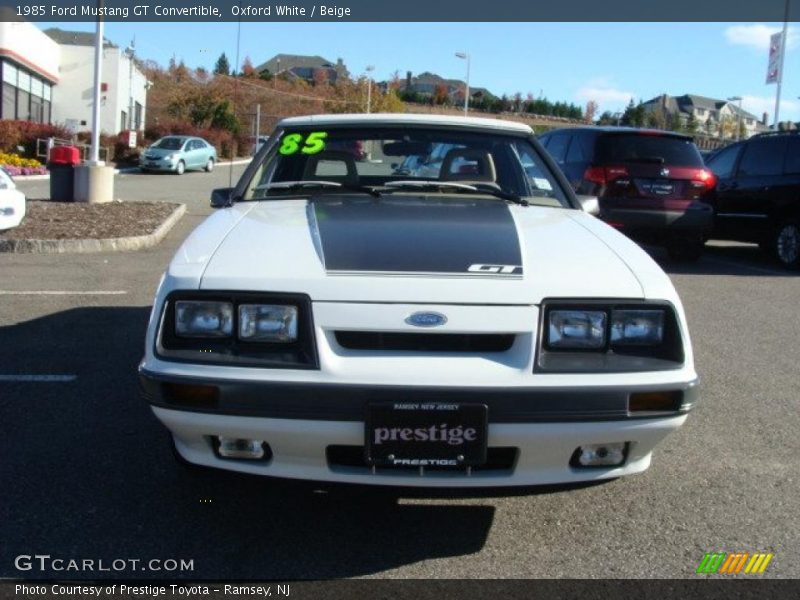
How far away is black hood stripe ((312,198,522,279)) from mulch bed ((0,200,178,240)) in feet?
26.3

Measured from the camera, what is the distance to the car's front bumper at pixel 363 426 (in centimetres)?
279

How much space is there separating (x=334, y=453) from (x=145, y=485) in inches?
45.8

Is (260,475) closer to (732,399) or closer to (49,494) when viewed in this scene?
(49,494)

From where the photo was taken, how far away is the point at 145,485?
3676 mm

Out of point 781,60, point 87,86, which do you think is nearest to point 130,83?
point 87,86

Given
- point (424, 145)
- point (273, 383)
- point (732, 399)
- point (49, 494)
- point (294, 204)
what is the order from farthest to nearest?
point (732, 399)
point (424, 145)
point (294, 204)
point (49, 494)
point (273, 383)

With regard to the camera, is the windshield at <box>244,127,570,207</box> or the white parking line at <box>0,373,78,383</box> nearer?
the windshield at <box>244,127,570,207</box>

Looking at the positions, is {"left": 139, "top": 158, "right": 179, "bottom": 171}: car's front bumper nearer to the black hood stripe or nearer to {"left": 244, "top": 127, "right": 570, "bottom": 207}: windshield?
{"left": 244, "top": 127, "right": 570, "bottom": 207}: windshield

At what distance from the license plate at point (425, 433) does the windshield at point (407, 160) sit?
1.90 m

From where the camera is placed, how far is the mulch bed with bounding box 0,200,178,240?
437 inches

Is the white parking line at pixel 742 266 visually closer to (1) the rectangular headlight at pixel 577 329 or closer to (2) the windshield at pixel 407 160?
(2) the windshield at pixel 407 160

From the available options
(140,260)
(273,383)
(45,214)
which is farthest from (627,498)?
(45,214)

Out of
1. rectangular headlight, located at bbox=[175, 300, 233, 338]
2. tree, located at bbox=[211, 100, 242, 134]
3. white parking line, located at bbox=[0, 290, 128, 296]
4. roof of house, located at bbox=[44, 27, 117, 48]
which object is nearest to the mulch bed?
white parking line, located at bbox=[0, 290, 128, 296]

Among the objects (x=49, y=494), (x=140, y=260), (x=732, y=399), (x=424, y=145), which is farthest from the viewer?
(x=140, y=260)
